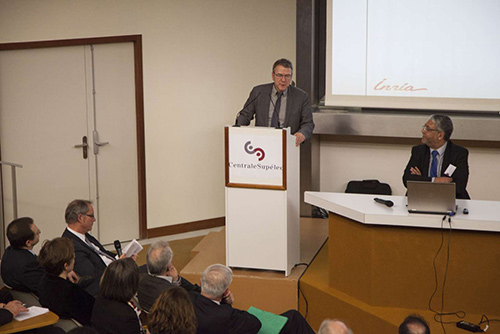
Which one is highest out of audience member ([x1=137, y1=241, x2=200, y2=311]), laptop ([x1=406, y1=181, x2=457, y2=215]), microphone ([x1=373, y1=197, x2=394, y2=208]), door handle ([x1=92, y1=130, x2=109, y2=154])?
door handle ([x1=92, y1=130, x2=109, y2=154])

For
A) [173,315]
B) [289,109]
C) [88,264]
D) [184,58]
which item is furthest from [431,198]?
[184,58]

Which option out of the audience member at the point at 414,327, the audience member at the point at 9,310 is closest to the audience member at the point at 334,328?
the audience member at the point at 414,327

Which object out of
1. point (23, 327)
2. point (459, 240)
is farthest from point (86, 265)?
point (459, 240)

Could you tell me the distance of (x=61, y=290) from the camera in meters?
3.52

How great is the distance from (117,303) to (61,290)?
48cm

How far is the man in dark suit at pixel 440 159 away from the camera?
14.8ft

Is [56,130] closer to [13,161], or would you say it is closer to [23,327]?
[13,161]

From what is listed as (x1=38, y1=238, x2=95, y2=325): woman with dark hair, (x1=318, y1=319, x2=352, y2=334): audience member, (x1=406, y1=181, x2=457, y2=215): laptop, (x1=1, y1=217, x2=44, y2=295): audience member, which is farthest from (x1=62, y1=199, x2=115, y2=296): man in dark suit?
(x1=406, y1=181, x2=457, y2=215): laptop

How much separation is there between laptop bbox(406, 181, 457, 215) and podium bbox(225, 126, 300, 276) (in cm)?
91

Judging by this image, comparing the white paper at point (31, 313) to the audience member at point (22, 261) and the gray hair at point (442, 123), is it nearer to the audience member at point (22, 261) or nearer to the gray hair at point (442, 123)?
the audience member at point (22, 261)

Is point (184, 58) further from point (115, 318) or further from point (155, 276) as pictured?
point (115, 318)

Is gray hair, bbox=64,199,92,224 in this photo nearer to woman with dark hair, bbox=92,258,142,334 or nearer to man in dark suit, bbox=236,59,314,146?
woman with dark hair, bbox=92,258,142,334

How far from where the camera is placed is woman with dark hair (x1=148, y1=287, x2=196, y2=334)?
2842 mm

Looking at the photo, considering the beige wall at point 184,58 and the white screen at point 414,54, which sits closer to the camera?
the white screen at point 414,54
